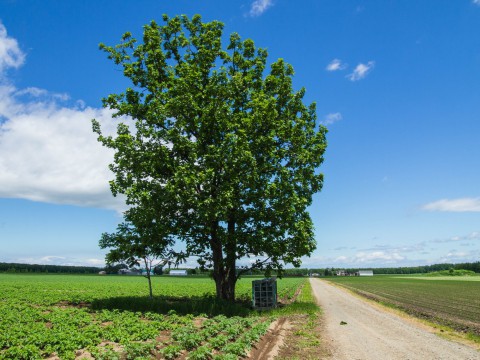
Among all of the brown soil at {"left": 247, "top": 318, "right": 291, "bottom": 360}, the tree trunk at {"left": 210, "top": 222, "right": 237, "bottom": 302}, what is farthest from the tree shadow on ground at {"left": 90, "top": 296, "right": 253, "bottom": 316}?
the brown soil at {"left": 247, "top": 318, "right": 291, "bottom": 360}

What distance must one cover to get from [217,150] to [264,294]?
39.3ft

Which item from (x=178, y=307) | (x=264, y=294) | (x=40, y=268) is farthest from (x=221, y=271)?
(x=40, y=268)

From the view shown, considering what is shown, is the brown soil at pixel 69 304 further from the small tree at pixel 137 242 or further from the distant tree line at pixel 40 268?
the distant tree line at pixel 40 268

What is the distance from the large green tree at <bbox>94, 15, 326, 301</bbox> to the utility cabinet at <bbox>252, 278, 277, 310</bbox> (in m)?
1.49

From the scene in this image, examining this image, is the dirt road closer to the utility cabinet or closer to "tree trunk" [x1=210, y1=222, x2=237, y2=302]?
the utility cabinet

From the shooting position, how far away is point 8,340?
1356 cm

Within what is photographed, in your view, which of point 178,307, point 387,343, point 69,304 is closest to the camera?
point 387,343

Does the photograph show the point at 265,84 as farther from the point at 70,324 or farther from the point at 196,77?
the point at 70,324

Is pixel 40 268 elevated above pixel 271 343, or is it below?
above

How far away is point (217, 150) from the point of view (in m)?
23.8

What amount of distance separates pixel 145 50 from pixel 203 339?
840 inches

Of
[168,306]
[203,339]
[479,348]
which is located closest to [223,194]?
[168,306]

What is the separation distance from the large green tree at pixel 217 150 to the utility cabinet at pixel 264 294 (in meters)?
1.49

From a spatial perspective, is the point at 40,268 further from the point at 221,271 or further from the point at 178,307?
the point at 178,307
